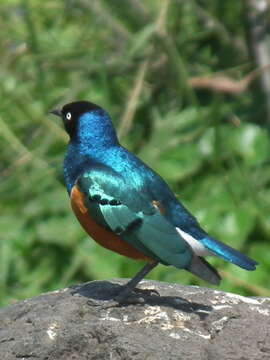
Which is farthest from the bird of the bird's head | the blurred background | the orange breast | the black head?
the blurred background

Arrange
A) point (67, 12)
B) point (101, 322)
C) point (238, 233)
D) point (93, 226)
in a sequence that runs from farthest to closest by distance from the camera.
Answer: point (67, 12) < point (238, 233) < point (93, 226) < point (101, 322)

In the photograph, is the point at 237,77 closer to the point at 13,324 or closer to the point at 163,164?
the point at 163,164

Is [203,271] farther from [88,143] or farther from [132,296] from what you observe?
[88,143]

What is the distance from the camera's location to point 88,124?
237 inches

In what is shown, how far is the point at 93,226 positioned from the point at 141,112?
230 cm

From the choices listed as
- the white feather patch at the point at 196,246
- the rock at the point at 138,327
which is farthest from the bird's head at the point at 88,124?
the rock at the point at 138,327

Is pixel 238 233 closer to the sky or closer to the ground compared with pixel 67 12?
closer to the ground

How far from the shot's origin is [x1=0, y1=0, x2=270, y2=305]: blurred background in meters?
7.25

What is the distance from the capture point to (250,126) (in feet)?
24.7

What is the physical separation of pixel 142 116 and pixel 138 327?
2.75 metres

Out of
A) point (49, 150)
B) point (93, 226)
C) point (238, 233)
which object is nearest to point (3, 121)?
point (49, 150)

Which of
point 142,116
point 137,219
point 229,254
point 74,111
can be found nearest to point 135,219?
point 137,219

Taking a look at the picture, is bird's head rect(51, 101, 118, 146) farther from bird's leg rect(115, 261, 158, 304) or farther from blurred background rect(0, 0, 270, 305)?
blurred background rect(0, 0, 270, 305)

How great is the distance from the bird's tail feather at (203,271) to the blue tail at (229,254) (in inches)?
4.0
